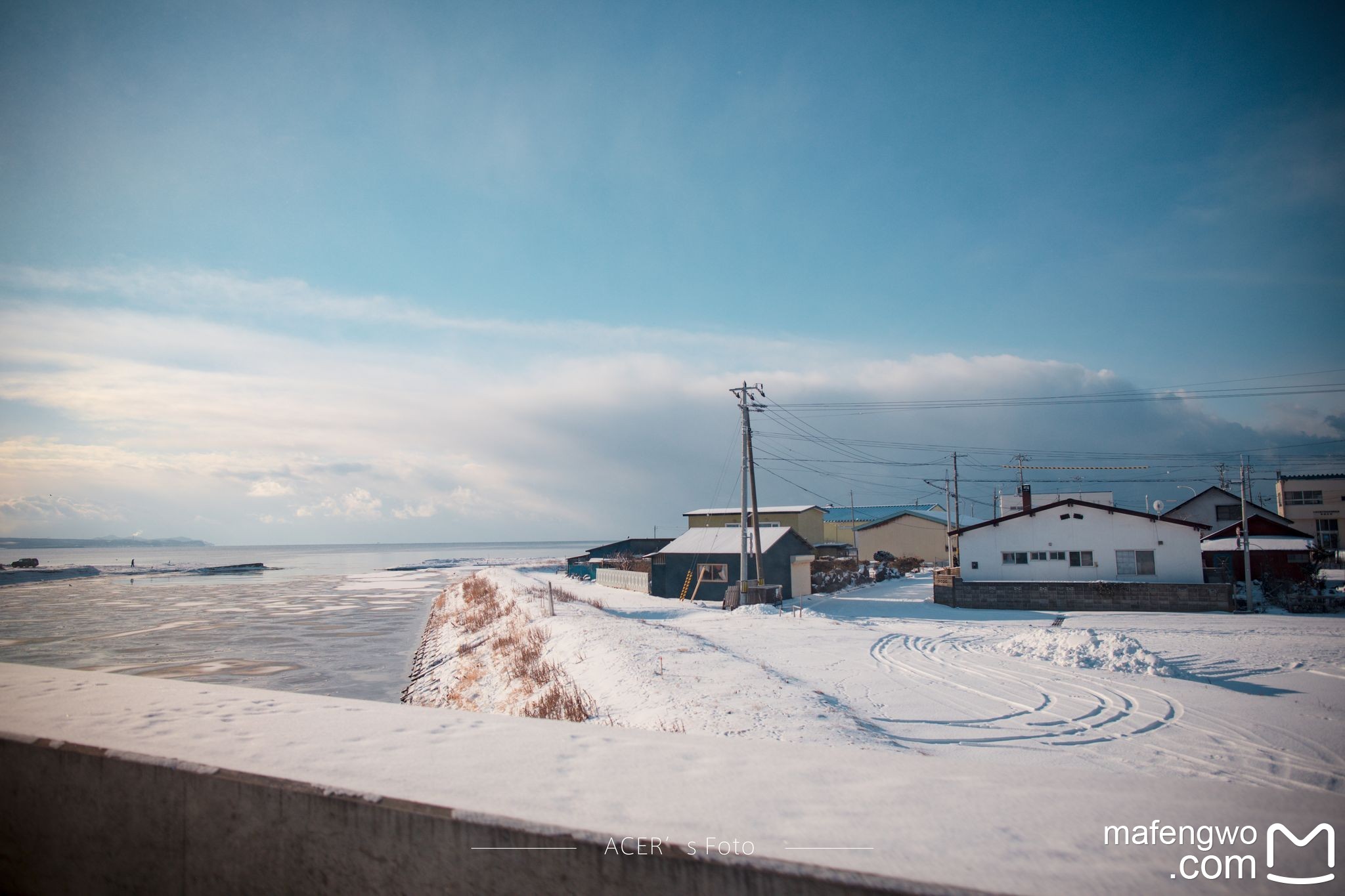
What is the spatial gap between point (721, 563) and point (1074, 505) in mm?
18132

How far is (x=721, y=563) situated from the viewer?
3734 centimetres

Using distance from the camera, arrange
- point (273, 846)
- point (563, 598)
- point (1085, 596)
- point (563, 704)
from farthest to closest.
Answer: point (1085, 596)
point (563, 598)
point (563, 704)
point (273, 846)

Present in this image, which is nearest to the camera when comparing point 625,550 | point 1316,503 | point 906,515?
point 1316,503

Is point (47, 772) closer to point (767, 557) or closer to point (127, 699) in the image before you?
point (127, 699)

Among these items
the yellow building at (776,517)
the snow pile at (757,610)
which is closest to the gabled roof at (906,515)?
the yellow building at (776,517)

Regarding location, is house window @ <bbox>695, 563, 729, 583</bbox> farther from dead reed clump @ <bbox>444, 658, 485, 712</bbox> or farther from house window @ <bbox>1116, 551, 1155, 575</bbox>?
dead reed clump @ <bbox>444, 658, 485, 712</bbox>

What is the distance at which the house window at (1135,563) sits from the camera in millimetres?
33938

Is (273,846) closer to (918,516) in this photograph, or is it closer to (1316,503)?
(918,516)

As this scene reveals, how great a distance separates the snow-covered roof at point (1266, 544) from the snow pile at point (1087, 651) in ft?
78.4

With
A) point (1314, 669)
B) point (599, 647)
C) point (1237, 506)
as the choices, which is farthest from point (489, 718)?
point (1237, 506)

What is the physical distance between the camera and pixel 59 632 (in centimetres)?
2759

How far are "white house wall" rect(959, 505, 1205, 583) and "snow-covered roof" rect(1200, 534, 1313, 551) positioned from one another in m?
3.07

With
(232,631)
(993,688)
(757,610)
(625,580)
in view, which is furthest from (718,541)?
(993,688)

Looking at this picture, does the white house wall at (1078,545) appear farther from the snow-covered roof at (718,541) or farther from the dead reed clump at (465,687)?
the dead reed clump at (465,687)
